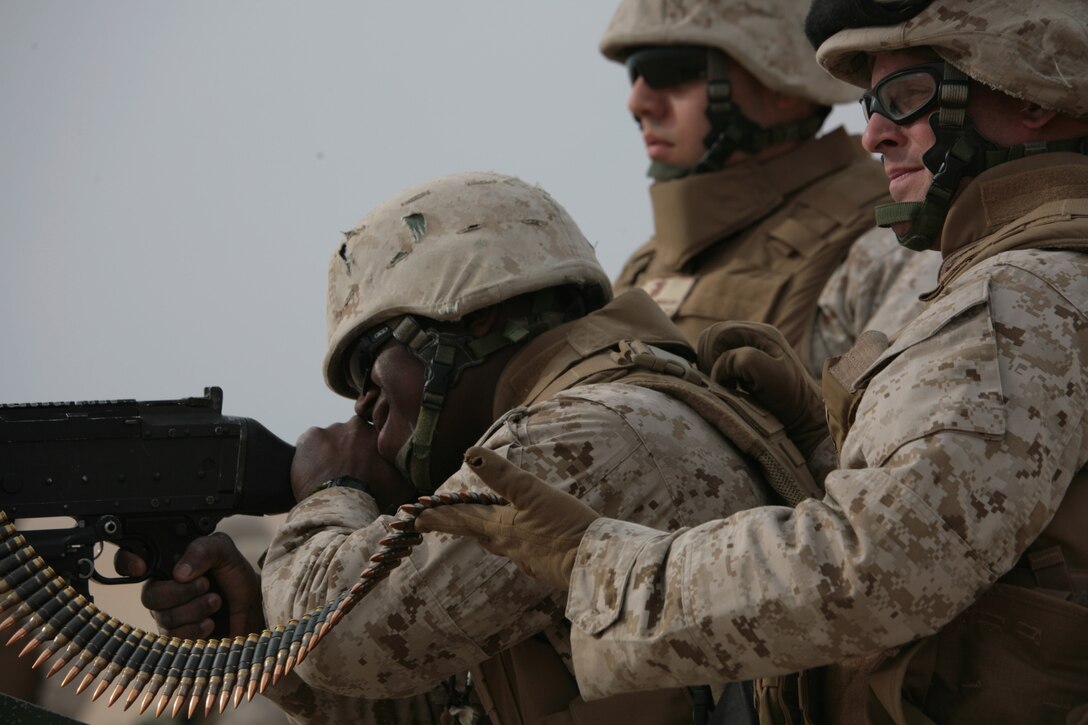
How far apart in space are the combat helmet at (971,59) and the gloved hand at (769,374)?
91 centimetres

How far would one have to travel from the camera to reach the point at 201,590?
5.52m

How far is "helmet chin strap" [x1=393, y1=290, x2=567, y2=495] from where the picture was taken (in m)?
5.35

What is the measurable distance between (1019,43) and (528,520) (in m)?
1.70

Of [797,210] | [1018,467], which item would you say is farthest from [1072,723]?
[797,210]

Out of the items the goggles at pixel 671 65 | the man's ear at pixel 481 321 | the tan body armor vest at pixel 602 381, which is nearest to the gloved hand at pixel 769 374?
the tan body armor vest at pixel 602 381

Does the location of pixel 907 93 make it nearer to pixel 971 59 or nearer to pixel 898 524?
pixel 971 59

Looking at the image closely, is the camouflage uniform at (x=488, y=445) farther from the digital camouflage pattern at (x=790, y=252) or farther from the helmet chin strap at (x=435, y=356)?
the digital camouflage pattern at (x=790, y=252)

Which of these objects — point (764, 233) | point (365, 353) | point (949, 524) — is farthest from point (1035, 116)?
point (764, 233)

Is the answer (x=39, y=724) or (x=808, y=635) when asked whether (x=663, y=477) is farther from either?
(x=39, y=724)

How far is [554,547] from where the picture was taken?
4.13 metres

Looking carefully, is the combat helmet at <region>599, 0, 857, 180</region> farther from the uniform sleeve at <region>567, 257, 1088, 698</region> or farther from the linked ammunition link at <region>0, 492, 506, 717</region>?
the uniform sleeve at <region>567, 257, 1088, 698</region>

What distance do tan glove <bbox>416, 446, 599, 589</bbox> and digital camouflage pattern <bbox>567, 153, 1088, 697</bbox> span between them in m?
0.07

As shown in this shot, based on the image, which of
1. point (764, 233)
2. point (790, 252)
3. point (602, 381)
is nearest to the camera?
point (602, 381)

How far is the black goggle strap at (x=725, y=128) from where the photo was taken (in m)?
9.24
